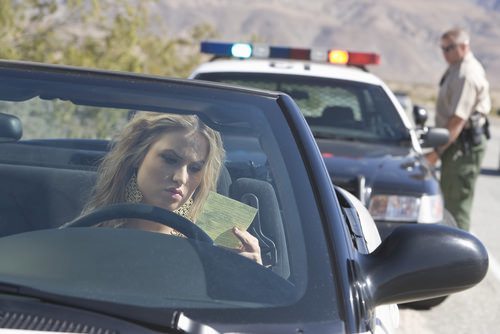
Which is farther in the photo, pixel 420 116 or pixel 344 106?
pixel 420 116

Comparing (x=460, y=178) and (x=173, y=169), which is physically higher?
(x=460, y=178)

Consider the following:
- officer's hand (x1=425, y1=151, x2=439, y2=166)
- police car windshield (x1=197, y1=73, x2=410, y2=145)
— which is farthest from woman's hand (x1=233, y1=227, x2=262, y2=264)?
officer's hand (x1=425, y1=151, x2=439, y2=166)

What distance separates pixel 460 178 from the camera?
345 inches

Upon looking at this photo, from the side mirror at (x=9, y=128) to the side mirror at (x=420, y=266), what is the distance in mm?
1446

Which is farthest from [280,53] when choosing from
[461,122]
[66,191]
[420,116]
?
[66,191]

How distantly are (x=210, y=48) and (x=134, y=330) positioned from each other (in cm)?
600

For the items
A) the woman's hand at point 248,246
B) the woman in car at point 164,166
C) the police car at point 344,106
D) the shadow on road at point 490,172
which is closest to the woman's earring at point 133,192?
the woman in car at point 164,166

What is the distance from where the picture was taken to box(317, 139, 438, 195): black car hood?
6.16 metres

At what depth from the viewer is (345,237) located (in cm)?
273

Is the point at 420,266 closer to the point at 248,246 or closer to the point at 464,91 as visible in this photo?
the point at 248,246

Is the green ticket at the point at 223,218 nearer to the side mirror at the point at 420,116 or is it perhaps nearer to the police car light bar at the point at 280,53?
the police car light bar at the point at 280,53

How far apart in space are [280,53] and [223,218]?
18.3ft

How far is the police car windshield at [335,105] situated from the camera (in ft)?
24.6

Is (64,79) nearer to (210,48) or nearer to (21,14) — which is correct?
(210,48)
